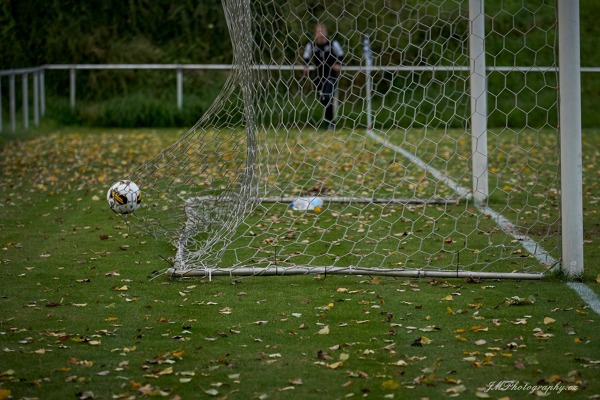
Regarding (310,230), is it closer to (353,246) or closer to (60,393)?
(353,246)

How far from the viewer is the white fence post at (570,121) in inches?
243

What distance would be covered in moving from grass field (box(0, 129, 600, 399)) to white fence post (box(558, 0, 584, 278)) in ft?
1.46

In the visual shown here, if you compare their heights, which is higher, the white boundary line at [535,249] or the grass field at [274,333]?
the white boundary line at [535,249]

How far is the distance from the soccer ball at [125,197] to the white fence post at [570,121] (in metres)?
3.38

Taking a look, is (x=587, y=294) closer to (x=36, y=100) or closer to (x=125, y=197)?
(x=125, y=197)

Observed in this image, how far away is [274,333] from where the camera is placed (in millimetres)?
5332

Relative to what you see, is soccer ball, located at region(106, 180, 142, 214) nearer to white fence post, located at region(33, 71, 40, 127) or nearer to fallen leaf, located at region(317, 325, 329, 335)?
fallen leaf, located at region(317, 325, 329, 335)

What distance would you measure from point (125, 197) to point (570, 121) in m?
3.55

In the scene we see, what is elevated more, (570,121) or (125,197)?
(570,121)

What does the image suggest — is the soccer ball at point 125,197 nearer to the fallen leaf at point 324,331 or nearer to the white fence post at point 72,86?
the fallen leaf at point 324,331

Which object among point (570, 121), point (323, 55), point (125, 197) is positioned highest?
point (323, 55)

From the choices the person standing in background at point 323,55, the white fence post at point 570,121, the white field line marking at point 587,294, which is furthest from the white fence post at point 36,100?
the white field line marking at point 587,294

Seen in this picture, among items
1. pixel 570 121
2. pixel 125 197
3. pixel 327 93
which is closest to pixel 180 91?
pixel 327 93

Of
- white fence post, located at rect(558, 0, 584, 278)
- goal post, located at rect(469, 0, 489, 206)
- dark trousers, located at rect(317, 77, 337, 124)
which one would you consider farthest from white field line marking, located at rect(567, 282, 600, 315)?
dark trousers, located at rect(317, 77, 337, 124)
